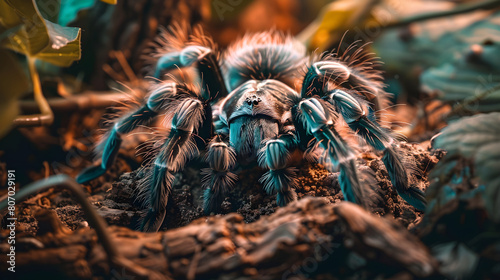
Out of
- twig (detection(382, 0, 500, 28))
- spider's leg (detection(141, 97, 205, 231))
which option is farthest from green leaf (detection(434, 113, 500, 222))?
twig (detection(382, 0, 500, 28))

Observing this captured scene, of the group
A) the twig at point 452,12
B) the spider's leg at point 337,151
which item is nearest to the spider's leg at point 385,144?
the spider's leg at point 337,151

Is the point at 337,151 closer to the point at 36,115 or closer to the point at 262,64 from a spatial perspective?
the point at 262,64

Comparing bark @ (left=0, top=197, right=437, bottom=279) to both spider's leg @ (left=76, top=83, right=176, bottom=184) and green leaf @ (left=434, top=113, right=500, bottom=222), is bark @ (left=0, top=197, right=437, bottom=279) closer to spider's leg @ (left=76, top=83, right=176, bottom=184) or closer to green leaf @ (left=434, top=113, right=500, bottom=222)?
green leaf @ (left=434, top=113, right=500, bottom=222)

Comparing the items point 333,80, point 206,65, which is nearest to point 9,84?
point 206,65

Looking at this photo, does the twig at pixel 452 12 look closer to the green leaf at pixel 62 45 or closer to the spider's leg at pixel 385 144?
the spider's leg at pixel 385 144

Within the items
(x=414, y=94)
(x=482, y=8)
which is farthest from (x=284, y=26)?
(x=482, y=8)
